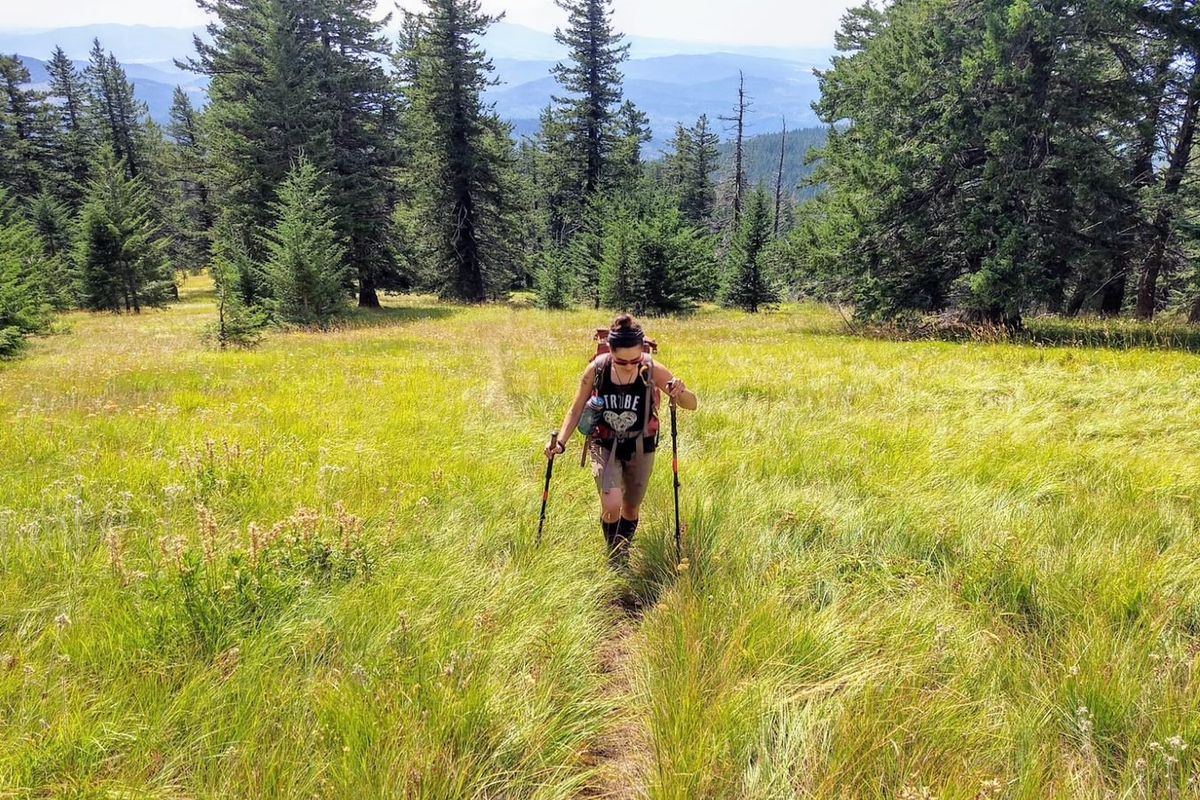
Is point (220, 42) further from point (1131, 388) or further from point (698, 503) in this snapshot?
point (1131, 388)

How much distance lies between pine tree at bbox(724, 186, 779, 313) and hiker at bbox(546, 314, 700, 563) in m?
28.1

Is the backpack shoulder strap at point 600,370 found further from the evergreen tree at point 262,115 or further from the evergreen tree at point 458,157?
the evergreen tree at point 458,157

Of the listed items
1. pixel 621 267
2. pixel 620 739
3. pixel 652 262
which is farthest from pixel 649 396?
pixel 652 262

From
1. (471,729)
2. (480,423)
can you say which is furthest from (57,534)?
(480,423)

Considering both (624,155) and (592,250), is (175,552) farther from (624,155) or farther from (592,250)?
(624,155)

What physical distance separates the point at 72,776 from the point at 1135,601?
487 cm

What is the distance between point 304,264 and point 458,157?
11.8 meters

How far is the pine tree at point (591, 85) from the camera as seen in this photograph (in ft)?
105

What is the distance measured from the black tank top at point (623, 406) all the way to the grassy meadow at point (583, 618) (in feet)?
2.63

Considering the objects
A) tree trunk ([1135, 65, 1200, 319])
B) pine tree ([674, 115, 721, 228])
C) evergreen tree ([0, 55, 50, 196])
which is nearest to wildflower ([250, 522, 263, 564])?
tree trunk ([1135, 65, 1200, 319])

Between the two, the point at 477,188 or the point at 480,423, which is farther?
the point at 477,188

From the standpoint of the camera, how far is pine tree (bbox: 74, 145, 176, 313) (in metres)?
28.5

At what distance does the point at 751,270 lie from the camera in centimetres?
3127

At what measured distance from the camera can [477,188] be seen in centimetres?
2983
